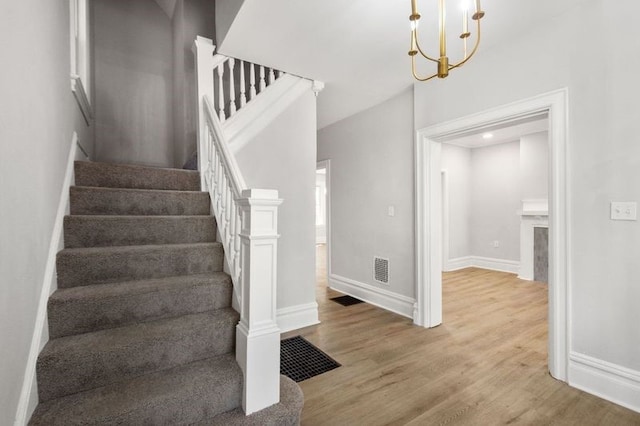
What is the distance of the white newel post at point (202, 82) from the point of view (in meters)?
2.62

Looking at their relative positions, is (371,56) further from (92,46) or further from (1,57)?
(92,46)

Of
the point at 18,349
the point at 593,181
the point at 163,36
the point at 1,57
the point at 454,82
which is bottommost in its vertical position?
the point at 18,349

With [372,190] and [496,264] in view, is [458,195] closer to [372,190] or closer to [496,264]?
A: [496,264]

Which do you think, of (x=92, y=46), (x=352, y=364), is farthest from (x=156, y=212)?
(x=92, y=46)

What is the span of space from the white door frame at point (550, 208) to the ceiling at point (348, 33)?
2.00ft

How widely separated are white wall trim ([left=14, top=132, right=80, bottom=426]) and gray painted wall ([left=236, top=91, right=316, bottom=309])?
4.63 feet

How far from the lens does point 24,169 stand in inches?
46.0

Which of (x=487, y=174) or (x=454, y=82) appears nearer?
(x=454, y=82)

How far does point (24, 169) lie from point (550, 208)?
309 centimetres

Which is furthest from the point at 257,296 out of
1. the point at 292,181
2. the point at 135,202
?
the point at 292,181

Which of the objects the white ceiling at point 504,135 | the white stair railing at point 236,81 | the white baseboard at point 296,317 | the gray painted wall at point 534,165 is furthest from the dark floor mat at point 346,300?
the gray painted wall at point 534,165

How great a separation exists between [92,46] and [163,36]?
35.2 inches

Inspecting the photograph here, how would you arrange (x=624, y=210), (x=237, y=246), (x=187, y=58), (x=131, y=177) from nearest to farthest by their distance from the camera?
(x=237, y=246) < (x=624, y=210) < (x=131, y=177) < (x=187, y=58)

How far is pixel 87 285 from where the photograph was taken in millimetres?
1681
